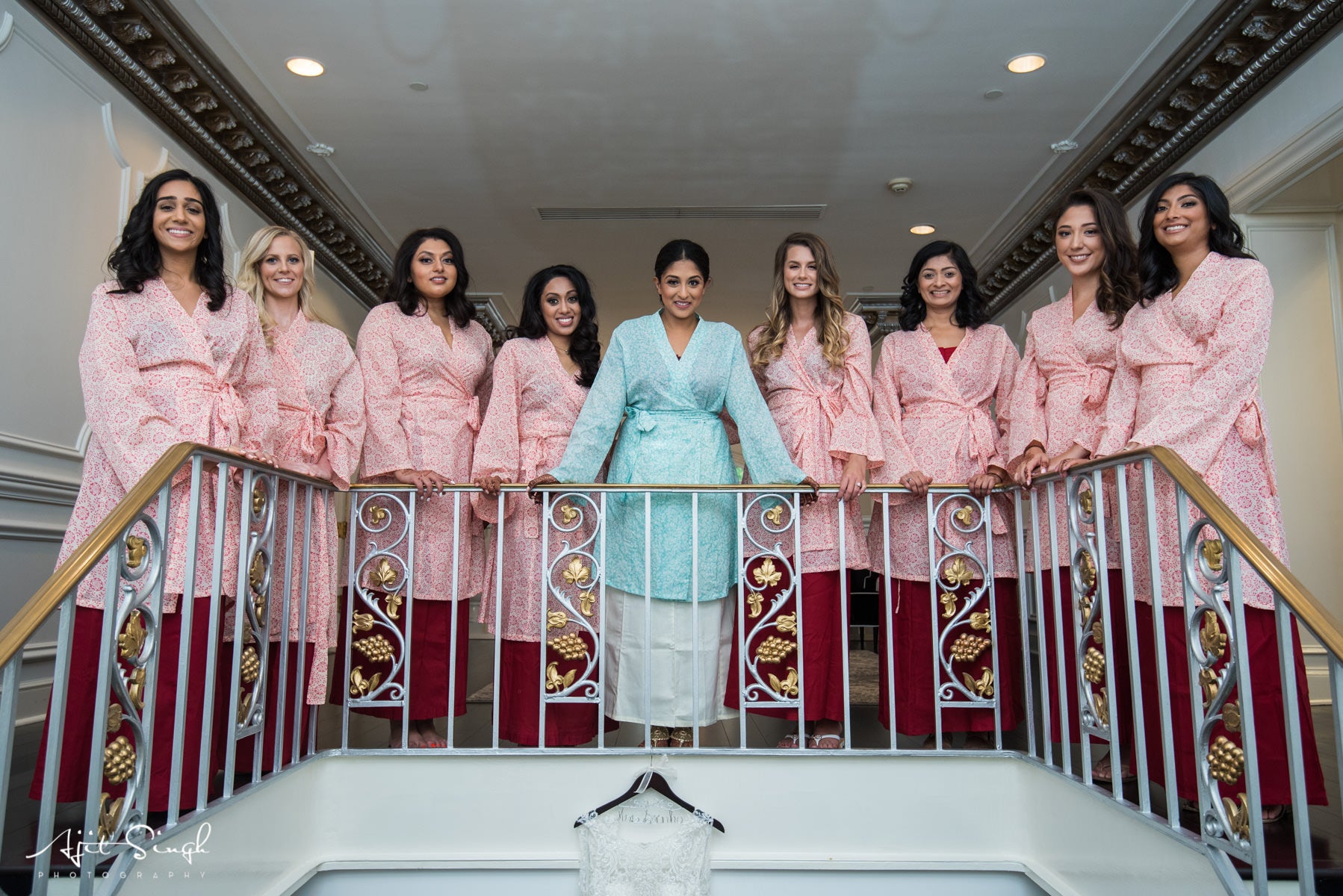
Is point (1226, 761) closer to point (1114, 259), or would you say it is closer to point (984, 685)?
point (984, 685)

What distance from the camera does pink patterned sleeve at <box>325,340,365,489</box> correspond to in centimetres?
290

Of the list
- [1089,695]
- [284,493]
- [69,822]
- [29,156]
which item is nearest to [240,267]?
[284,493]

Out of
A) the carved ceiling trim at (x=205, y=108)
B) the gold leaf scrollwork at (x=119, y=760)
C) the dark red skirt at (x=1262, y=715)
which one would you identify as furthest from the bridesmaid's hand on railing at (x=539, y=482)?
the carved ceiling trim at (x=205, y=108)

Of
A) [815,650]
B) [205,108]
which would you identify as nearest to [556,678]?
[815,650]

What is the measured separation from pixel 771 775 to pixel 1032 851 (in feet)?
2.40

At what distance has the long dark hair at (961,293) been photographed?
10.2ft

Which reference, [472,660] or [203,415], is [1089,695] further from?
[472,660]

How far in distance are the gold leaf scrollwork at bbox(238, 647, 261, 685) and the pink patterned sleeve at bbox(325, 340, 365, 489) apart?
65cm

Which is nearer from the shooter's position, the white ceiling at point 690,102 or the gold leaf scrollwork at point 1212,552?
the gold leaf scrollwork at point 1212,552

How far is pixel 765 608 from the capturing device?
2877 mm

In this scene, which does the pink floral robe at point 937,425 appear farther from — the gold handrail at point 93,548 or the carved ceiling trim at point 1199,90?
the carved ceiling trim at point 1199,90

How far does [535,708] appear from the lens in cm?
288

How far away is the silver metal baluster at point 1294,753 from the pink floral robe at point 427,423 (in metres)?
2.15

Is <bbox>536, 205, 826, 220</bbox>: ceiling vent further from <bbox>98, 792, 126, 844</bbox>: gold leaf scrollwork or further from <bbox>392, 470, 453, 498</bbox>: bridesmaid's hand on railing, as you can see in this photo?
<bbox>98, 792, 126, 844</bbox>: gold leaf scrollwork
